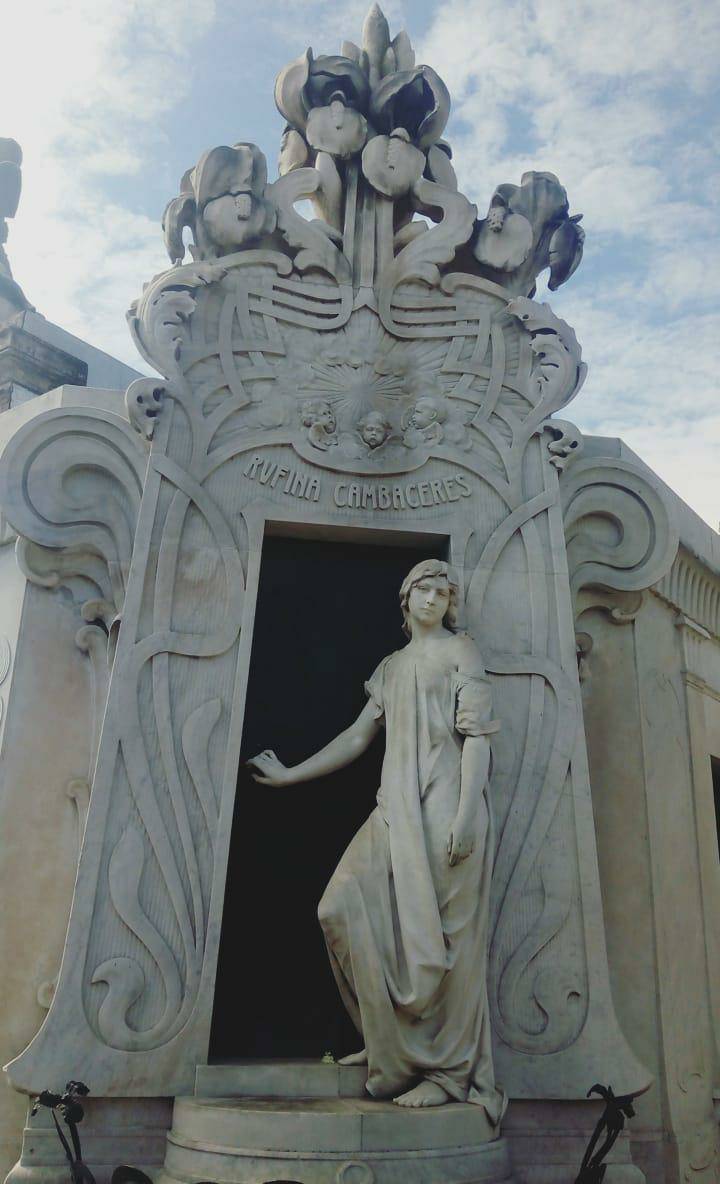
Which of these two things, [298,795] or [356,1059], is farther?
[298,795]

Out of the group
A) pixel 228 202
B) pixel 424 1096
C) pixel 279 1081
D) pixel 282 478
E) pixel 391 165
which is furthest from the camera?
pixel 391 165

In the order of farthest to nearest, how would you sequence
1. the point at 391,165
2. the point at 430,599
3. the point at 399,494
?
the point at 391,165 < the point at 399,494 < the point at 430,599

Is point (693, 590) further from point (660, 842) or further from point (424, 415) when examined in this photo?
point (424, 415)

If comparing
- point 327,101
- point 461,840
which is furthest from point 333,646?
point 327,101

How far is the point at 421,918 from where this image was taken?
17.9ft

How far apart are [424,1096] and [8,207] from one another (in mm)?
14613

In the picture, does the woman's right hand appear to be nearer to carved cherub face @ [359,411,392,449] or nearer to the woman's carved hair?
the woman's carved hair

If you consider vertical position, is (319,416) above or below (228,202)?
below

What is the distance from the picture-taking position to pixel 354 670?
23.6 feet

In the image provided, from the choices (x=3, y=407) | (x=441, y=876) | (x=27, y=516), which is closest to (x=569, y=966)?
(x=441, y=876)

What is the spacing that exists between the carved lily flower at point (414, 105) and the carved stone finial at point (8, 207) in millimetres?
7444

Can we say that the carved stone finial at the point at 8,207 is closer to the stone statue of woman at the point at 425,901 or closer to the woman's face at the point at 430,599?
the woman's face at the point at 430,599

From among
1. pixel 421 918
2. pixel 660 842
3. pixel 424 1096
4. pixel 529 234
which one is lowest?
pixel 424 1096

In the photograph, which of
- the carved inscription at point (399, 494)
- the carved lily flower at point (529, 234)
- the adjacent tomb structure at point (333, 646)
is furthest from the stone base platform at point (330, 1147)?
the carved lily flower at point (529, 234)
